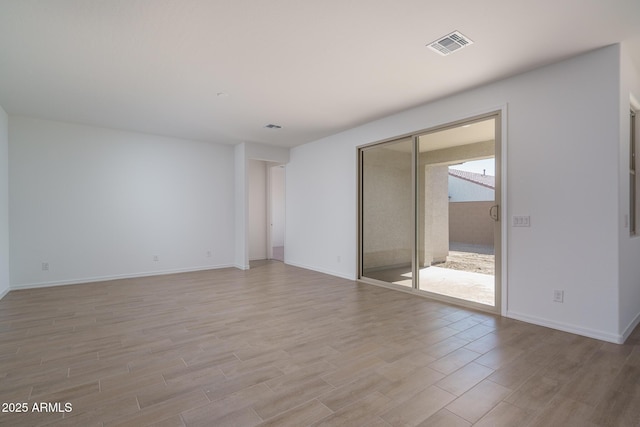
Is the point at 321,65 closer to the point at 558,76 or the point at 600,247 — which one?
the point at 558,76

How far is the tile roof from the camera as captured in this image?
3.67 m

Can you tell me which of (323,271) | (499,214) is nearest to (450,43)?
(499,214)

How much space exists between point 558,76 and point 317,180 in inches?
167

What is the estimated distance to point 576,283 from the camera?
2959mm

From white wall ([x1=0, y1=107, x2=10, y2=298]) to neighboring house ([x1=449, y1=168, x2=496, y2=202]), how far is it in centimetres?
649

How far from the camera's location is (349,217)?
5637 mm

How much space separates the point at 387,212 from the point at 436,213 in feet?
2.87

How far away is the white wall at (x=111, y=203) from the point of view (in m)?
4.89

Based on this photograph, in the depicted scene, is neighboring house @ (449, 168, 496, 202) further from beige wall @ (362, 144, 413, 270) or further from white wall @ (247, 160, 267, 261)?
white wall @ (247, 160, 267, 261)

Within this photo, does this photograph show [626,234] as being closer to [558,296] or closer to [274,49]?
[558,296]

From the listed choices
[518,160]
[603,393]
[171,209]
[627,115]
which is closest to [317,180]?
[171,209]

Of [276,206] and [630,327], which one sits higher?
[276,206]

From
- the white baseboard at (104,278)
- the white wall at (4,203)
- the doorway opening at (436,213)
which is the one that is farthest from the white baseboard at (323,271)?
the white wall at (4,203)

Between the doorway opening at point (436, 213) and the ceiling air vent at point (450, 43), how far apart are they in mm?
1225
